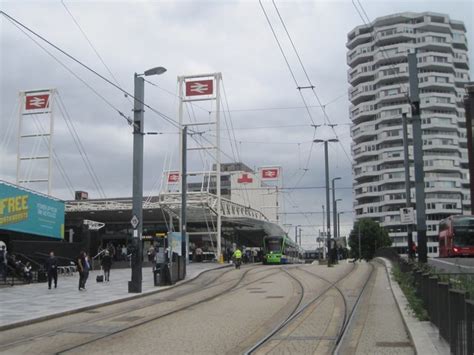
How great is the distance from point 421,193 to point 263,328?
8.00m

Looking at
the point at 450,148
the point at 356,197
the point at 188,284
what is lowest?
the point at 188,284

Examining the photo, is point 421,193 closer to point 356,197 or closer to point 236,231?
point 236,231

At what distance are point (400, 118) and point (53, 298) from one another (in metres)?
103

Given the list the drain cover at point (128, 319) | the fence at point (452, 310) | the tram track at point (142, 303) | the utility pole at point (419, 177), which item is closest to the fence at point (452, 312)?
the fence at point (452, 310)

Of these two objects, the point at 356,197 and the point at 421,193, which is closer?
the point at 421,193

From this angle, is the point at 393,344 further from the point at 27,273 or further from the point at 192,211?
the point at 192,211

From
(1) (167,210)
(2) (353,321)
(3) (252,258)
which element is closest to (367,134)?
(3) (252,258)

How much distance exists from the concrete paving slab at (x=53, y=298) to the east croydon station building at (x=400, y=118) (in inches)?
3684

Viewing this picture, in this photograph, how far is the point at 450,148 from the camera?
114188mm

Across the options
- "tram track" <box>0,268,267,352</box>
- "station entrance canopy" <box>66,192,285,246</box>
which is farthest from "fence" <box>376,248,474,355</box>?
"station entrance canopy" <box>66,192,285,246</box>

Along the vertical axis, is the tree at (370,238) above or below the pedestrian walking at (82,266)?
above

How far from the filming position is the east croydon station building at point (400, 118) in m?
113

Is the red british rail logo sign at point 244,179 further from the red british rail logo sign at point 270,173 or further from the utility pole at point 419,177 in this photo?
the utility pole at point 419,177

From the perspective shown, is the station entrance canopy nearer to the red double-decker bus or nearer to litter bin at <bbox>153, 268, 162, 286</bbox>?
the red double-decker bus
